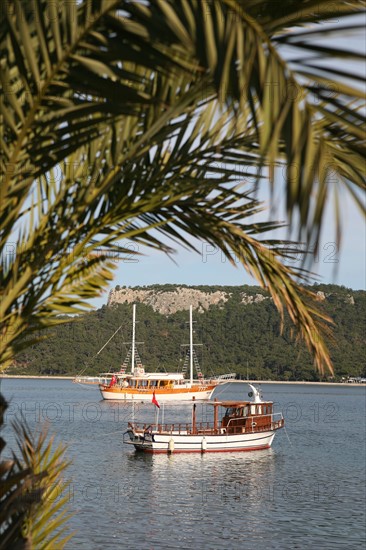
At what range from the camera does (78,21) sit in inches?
89.6

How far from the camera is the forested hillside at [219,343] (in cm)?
14538

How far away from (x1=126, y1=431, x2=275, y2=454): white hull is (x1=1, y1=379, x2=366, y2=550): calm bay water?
A: 472 millimetres

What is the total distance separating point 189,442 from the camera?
44438 mm

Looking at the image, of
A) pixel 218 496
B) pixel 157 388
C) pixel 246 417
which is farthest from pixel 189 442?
pixel 157 388

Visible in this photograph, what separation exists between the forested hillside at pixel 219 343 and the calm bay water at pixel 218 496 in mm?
86897

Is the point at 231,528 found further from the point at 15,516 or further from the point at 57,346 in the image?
the point at 57,346

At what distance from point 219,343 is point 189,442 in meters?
122

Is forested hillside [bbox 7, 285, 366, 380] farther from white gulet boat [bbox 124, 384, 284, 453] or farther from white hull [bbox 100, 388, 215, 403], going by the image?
white gulet boat [bbox 124, 384, 284, 453]

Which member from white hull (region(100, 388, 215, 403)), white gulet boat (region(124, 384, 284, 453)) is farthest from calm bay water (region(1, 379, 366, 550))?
white hull (region(100, 388, 215, 403))

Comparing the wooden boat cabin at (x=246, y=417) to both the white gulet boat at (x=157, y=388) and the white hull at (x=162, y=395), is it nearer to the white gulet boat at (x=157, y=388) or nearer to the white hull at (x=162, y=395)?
the white gulet boat at (x=157, y=388)

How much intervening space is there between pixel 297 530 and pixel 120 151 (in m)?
25.6

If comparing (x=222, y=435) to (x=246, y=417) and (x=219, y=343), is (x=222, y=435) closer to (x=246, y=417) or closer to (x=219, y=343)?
(x=246, y=417)

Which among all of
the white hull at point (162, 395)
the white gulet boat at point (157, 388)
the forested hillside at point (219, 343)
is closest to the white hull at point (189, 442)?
the white gulet boat at point (157, 388)

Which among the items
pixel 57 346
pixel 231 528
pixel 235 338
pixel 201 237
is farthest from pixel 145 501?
pixel 235 338
